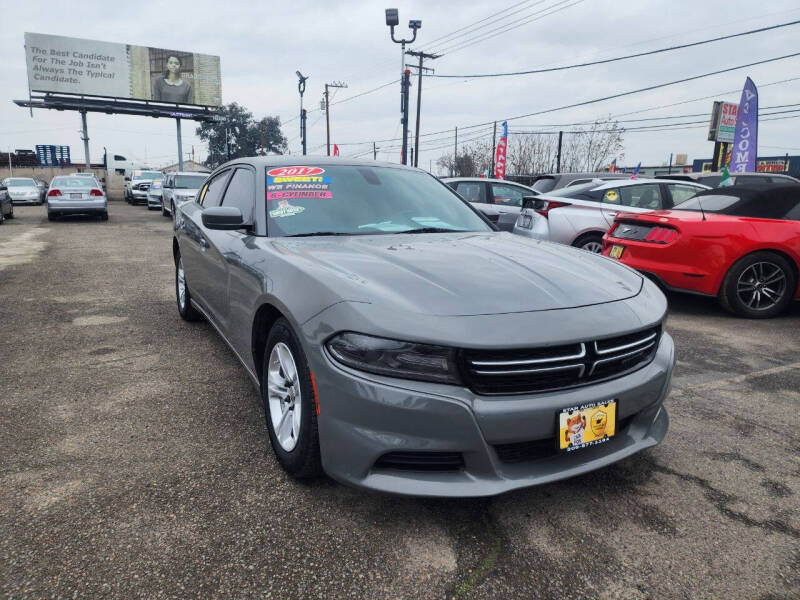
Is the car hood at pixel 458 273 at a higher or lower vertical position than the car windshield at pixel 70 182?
lower

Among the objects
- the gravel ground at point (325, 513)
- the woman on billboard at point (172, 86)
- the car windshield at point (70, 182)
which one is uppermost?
the woman on billboard at point (172, 86)

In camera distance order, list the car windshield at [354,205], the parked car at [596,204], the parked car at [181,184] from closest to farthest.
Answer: the car windshield at [354,205]
the parked car at [596,204]
the parked car at [181,184]

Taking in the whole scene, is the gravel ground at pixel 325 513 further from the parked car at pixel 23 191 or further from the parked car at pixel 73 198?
the parked car at pixel 23 191

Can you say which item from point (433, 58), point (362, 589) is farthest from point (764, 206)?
point (433, 58)

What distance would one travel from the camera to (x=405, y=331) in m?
1.91

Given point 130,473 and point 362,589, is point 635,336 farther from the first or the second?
point 130,473

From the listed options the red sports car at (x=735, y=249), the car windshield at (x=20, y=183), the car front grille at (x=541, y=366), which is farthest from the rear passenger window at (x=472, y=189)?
the car windshield at (x=20, y=183)

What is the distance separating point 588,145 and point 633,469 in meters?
45.0

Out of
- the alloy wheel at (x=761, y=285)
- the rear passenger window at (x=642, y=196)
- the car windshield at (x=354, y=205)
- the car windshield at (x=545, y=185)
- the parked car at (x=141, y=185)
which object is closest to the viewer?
the car windshield at (x=354, y=205)

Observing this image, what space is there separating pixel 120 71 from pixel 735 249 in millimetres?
43040

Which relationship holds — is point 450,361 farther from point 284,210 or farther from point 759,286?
point 759,286

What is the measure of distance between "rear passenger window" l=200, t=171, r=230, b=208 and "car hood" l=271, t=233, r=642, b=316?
5.31 ft

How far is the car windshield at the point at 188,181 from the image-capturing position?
16.8 meters

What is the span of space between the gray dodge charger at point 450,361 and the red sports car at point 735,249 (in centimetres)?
323
